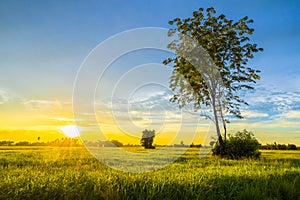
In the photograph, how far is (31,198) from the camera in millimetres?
4906

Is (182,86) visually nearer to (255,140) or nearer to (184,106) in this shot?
(184,106)

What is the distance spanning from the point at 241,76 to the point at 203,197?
1471 cm

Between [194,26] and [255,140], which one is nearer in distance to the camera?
[255,140]

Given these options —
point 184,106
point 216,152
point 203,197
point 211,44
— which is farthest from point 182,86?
point 203,197

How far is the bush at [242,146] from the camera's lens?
17406 millimetres

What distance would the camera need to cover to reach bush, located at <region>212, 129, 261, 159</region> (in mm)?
17406

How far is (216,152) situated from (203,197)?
1413 centimetres

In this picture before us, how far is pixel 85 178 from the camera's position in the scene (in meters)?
5.91

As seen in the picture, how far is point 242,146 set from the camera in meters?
17.7

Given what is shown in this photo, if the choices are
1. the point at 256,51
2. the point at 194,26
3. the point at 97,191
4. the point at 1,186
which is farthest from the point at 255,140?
the point at 1,186

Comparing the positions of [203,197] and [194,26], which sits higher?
[194,26]

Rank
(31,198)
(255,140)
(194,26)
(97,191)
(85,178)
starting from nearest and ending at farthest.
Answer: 1. (31,198)
2. (97,191)
3. (85,178)
4. (255,140)
5. (194,26)

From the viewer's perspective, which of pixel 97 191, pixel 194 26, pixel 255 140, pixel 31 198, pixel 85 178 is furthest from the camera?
pixel 194 26

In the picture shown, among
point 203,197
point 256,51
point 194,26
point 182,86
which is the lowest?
point 203,197
